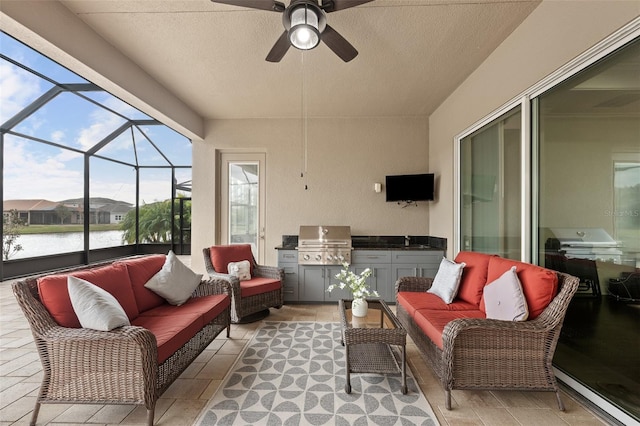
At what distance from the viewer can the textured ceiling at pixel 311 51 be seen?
2.24m

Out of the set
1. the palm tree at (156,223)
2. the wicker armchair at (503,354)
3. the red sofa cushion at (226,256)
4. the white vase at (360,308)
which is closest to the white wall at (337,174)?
the red sofa cushion at (226,256)

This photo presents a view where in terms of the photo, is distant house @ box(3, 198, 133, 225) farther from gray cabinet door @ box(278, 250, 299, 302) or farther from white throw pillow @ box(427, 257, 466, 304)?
white throw pillow @ box(427, 257, 466, 304)

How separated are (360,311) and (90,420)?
1.99 meters

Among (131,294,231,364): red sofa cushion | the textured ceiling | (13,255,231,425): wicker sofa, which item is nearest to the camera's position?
(13,255,231,425): wicker sofa

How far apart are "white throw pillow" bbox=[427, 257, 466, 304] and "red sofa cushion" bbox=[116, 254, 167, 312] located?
2.73 m

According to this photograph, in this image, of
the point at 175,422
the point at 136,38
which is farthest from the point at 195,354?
the point at 136,38

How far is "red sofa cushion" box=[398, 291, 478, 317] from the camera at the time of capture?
2459 mm

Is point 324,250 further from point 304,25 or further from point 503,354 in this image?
point 304,25

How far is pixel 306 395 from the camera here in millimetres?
1931

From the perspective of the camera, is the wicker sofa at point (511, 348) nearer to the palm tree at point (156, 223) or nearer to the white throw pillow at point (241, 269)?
the white throw pillow at point (241, 269)

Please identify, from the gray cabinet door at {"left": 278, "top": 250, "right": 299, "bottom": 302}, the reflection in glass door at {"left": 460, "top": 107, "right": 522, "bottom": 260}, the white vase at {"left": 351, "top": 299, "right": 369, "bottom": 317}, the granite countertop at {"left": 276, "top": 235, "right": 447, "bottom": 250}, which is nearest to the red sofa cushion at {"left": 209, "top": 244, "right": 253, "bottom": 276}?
the gray cabinet door at {"left": 278, "top": 250, "right": 299, "bottom": 302}

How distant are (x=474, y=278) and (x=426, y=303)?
536mm

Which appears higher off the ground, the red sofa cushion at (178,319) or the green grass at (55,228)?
A: the green grass at (55,228)

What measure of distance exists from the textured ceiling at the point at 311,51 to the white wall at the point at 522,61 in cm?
14
